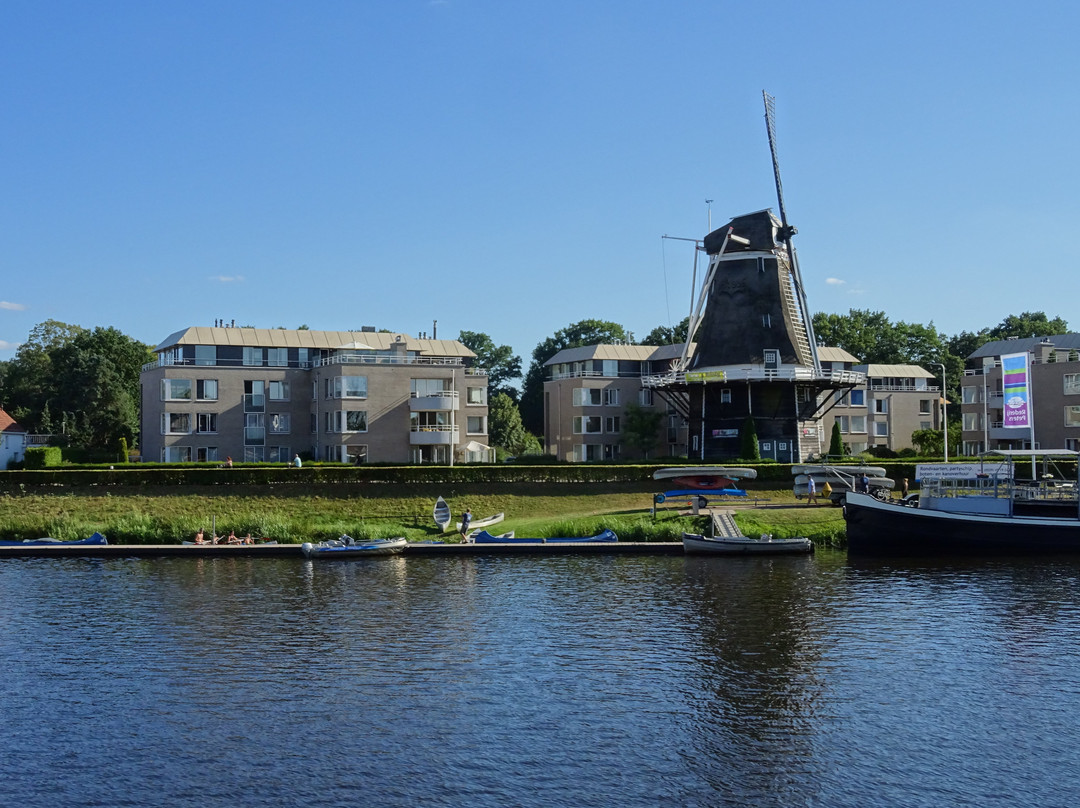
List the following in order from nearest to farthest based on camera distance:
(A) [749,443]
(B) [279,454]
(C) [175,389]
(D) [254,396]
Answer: (A) [749,443] < (C) [175,389] < (D) [254,396] < (B) [279,454]

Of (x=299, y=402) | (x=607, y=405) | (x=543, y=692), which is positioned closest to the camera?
(x=543, y=692)

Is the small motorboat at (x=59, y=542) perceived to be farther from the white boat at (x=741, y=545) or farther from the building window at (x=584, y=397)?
the building window at (x=584, y=397)

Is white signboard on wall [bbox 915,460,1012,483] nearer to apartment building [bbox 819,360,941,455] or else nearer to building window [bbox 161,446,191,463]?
apartment building [bbox 819,360,941,455]

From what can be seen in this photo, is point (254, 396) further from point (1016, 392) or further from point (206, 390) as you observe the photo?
point (1016, 392)

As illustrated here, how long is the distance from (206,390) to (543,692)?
65.6 meters

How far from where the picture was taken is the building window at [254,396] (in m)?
88.9

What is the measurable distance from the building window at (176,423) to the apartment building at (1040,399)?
2552 inches

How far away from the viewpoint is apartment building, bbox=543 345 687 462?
103750mm

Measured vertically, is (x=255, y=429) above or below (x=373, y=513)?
above

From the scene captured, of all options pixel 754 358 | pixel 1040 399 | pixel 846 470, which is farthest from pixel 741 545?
pixel 1040 399

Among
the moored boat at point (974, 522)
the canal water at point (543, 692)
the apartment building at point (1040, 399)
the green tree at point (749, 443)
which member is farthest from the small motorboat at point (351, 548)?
the apartment building at point (1040, 399)

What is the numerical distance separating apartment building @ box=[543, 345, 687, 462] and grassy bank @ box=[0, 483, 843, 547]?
31.9m

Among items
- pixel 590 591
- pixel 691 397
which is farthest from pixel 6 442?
pixel 590 591

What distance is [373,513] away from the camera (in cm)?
6556
